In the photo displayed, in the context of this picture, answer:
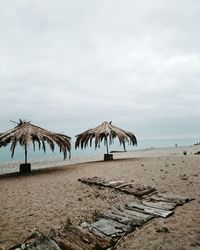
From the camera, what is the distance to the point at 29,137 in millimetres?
11086

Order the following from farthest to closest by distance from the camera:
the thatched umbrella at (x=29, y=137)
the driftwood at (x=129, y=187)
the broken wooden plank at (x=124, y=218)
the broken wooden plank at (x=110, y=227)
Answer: the thatched umbrella at (x=29, y=137) → the driftwood at (x=129, y=187) → the broken wooden plank at (x=124, y=218) → the broken wooden plank at (x=110, y=227)

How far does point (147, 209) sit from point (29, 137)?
6.93 metres

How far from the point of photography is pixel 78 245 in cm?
401

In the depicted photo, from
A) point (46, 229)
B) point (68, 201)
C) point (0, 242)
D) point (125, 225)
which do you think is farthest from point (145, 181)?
point (0, 242)

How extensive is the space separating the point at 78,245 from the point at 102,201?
248cm

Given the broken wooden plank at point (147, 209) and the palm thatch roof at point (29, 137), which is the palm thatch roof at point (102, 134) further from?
the broken wooden plank at point (147, 209)

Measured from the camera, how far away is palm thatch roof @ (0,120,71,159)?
1130cm

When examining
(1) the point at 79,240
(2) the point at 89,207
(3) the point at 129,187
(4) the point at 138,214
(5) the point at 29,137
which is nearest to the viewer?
(1) the point at 79,240

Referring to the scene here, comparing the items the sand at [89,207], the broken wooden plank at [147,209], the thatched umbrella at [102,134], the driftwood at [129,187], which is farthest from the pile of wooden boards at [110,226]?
the thatched umbrella at [102,134]

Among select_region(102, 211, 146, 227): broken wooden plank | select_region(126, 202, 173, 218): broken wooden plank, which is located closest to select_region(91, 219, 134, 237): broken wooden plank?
select_region(102, 211, 146, 227): broken wooden plank

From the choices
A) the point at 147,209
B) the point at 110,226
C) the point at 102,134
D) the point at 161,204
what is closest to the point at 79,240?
the point at 110,226

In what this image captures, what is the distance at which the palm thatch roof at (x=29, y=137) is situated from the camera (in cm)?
1130

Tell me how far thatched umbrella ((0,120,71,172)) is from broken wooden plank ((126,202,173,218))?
6.22m

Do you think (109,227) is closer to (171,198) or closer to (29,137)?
(171,198)
